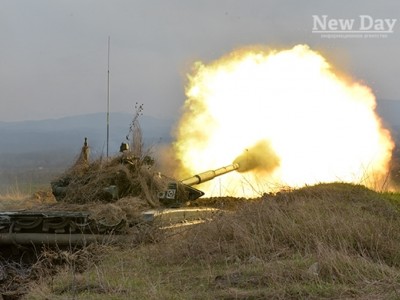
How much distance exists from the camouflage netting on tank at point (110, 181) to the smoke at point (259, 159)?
5802 millimetres

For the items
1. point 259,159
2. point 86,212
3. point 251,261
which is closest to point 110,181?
point 86,212

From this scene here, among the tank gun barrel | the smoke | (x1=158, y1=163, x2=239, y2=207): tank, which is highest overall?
the smoke

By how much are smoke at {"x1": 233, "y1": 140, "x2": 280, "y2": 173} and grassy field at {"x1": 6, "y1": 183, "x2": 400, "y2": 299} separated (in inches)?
293

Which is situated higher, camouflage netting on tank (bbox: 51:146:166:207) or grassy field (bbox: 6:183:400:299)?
camouflage netting on tank (bbox: 51:146:166:207)

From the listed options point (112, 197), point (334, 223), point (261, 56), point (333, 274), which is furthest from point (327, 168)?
point (333, 274)

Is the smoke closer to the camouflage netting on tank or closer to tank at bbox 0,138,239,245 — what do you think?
tank at bbox 0,138,239,245

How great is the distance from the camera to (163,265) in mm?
9492

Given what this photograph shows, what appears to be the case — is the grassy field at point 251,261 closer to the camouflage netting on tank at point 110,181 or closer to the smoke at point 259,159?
the camouflage netting on tank at point 110,181

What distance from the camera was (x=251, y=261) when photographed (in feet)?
28.5

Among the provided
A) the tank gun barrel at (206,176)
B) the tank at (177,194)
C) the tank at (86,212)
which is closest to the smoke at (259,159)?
the tank gun barrel at (206,176)

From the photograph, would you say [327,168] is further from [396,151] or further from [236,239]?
[236,239]

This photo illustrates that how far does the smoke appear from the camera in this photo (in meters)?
20.0

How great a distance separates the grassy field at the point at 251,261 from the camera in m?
7.20

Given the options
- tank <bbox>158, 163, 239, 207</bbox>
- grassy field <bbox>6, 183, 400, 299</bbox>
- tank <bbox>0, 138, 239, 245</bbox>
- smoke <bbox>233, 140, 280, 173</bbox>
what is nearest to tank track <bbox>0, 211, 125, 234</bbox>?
tank <bbox>0, 138, 239, 245</bbox>
